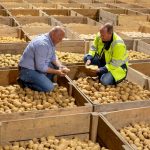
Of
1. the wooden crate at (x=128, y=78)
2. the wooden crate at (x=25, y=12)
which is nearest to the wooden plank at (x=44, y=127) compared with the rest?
the wooden crate at (x=128, y=78)

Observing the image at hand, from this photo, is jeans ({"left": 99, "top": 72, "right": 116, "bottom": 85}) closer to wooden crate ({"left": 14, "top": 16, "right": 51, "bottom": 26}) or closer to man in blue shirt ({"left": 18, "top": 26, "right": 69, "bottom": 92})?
man in blue shirt ({"left": 18, "top": 26, "right": 69, "bottom": 92})

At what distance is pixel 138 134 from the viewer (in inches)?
151

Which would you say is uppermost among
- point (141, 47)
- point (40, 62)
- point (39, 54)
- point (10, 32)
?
point (39, 54)

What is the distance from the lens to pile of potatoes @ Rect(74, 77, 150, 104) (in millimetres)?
4680

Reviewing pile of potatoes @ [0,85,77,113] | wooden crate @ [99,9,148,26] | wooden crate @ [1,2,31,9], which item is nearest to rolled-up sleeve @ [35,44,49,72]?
pile of potatoes @ [0,85,77,113]

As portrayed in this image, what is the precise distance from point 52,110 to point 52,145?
457 millimetres

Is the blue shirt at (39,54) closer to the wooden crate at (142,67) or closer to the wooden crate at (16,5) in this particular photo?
the wooden crate at (142,67)

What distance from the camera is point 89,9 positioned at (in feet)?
33.1

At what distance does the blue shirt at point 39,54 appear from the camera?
4465 mm

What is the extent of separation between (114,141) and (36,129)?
2.67 ft

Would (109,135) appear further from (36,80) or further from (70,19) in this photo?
(70,19)

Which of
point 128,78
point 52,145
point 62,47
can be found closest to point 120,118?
point 52,145

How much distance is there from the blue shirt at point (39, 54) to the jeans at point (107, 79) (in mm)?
873

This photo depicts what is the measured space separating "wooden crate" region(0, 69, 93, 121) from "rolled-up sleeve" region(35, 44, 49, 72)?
44 centimetres
